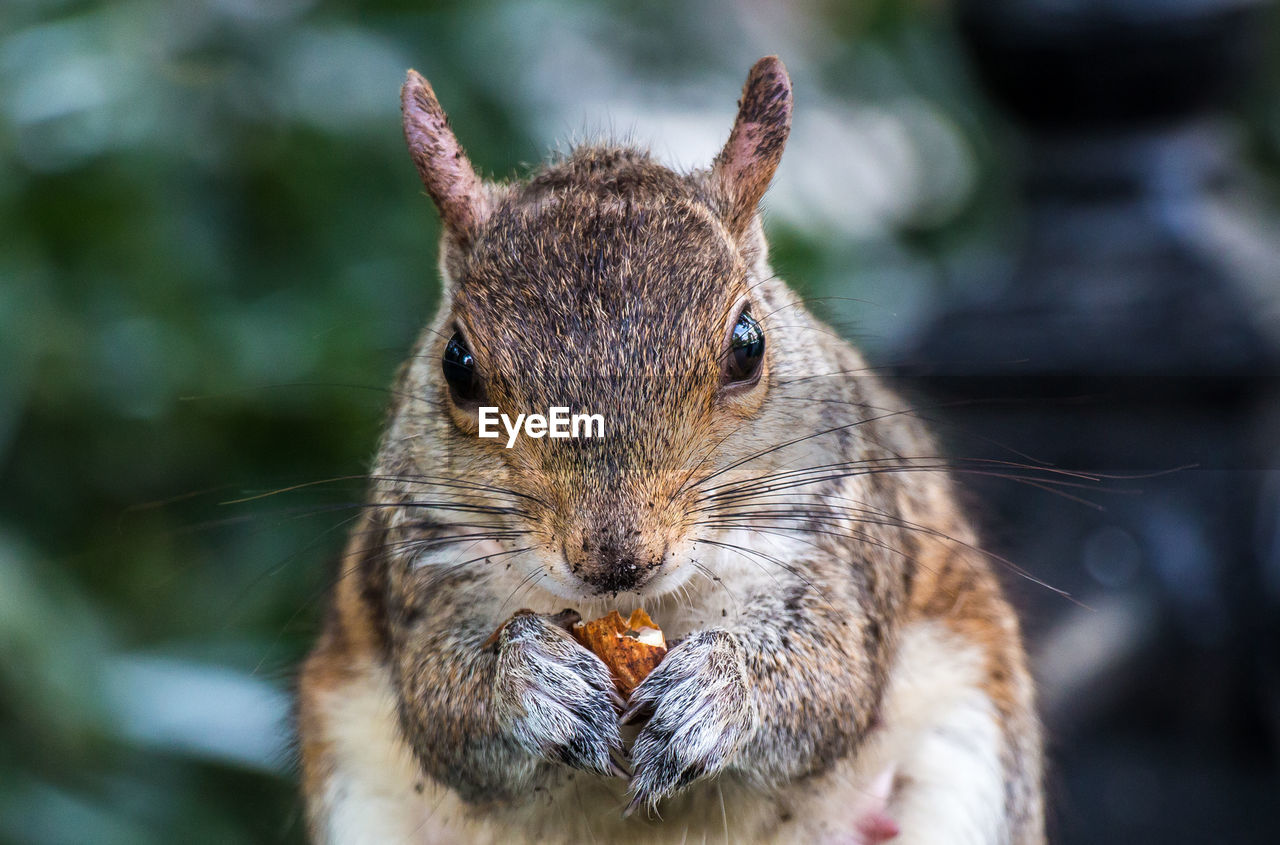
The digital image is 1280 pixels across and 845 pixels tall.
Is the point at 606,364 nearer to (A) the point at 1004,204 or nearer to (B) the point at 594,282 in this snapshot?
(B) the point at 594,282

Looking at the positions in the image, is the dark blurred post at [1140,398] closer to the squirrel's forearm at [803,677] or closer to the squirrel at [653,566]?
the squirrel at [653,566]

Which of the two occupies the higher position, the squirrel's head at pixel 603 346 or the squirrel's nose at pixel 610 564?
the squirrel's head at pixel 603 346

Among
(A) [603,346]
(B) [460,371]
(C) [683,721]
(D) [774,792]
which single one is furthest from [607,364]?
(D) [774,792]

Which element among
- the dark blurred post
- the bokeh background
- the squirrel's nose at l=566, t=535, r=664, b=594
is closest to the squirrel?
the squirrel's nose at l=566, t=535, r=664, b=594

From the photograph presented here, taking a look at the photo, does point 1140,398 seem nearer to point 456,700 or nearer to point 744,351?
point 744,351

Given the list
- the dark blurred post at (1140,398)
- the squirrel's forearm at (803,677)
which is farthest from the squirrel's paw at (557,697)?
the dark blurred post at (1140,398)

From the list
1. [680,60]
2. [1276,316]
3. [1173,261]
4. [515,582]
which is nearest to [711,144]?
[680,60]

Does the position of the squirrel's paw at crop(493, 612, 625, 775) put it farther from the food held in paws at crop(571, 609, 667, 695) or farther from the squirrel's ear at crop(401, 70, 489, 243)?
the squirrel's ear at crop(401, 70, 489, 243)
